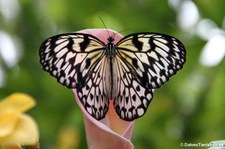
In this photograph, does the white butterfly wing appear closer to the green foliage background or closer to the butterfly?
the butterfly

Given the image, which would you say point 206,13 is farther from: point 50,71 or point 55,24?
point 50,71

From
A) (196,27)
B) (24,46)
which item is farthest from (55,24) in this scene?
(196,27)

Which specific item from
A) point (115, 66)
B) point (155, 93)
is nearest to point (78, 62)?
point (115, 66)

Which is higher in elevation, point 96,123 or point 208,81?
point 96,123

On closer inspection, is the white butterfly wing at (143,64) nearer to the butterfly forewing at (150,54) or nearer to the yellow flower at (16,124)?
the butterfly forewing at (150,54)

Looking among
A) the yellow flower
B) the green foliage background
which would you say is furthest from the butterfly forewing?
the green foliage background
